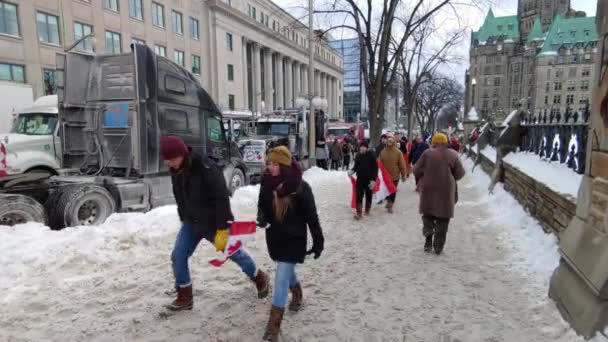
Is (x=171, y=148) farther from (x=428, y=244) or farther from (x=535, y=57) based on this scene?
(x=535, y=57)

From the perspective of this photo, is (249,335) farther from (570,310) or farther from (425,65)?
(425,65)

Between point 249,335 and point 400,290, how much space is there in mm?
1849

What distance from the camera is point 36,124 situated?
10.3 metres

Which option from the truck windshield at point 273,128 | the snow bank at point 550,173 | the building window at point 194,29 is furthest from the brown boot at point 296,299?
the building window at point 194,29

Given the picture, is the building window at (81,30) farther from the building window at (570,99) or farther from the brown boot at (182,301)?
the building window at (570,99)

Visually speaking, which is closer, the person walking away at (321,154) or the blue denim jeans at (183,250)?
the blue denim jeans at (183,250)

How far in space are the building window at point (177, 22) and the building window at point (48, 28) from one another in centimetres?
1251

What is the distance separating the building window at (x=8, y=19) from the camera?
929 inches

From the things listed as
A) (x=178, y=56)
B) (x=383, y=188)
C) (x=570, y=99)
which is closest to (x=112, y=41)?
(x=178, y=56)

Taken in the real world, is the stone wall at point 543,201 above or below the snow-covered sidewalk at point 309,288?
above

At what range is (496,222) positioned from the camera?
7.11 metres

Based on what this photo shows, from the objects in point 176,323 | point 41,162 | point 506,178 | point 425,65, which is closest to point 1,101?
point 41,162

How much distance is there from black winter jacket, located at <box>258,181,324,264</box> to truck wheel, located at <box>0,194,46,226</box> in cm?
491

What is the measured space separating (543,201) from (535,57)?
114029 mm
